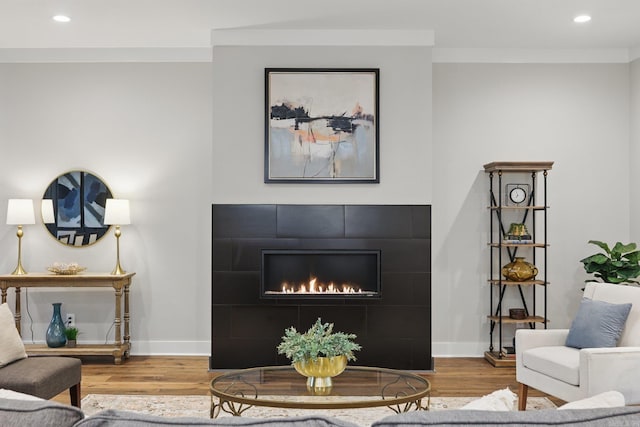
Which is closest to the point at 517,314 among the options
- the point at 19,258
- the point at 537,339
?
the point at 537,339

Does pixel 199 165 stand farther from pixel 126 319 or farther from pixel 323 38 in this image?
pixel 323 38

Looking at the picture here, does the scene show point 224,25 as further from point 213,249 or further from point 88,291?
point 88,291

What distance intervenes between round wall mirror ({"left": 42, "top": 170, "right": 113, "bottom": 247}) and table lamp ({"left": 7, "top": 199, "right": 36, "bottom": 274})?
0.26 m

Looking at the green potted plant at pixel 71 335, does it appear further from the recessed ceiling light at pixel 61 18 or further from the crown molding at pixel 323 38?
the crown molding at pixel 323 38

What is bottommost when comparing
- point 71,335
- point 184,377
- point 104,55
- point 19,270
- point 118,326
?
point 184,377

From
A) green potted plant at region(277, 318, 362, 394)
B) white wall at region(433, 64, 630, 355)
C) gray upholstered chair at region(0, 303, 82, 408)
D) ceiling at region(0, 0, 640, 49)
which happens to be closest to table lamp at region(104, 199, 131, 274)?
ceiling at region(0, 0, 640, 49)

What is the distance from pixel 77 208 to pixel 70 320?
1.03 metres

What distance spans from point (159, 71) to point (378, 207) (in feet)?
8.00

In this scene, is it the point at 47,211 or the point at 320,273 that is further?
the point at 47,211

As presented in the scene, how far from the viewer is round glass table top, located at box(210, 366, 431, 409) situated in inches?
127

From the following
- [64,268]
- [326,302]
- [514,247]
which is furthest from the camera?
[514,247]

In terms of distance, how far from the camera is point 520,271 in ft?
19.4

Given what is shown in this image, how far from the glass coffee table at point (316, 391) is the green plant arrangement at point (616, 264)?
2833 millimetres

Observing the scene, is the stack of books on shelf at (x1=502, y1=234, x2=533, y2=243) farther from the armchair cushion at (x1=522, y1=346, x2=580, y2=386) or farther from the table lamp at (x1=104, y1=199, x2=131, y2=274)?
the table lamp at (x1=104, y1=199, x2=131, y2=274)
